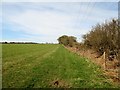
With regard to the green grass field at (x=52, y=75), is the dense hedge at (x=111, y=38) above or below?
above

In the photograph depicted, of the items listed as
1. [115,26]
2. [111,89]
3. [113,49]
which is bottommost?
[111,89]

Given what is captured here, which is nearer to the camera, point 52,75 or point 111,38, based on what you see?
point 52,75

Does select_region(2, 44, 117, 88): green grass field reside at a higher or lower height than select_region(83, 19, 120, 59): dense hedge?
lower

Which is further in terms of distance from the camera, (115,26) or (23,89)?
(115,26)

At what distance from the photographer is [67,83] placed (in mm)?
11938

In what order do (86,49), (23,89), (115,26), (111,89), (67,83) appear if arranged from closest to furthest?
(23,89) → (111,89) → (67,83) → (115,26) → (86,49)

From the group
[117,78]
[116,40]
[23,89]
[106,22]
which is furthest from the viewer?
[106,22]

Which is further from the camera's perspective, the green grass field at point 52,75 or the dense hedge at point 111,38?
the dense hedge at point 111,38

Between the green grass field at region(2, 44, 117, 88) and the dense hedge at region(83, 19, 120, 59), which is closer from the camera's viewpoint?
the green grass field at region(2, 44, 117, 88)

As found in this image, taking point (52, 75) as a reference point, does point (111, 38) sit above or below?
above

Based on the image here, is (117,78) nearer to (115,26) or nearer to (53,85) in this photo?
(53,85)

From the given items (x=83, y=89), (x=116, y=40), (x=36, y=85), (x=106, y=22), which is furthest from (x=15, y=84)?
(x=106, y=22)

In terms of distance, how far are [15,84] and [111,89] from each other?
4.96 metres

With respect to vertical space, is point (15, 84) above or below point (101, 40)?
below
